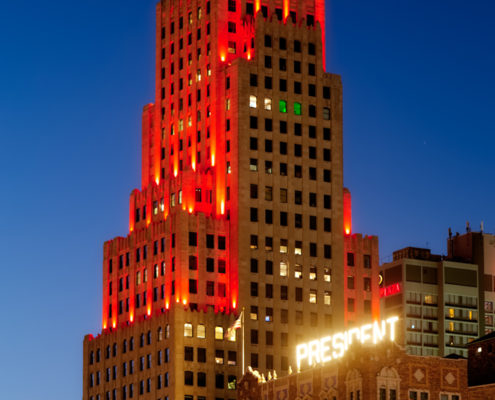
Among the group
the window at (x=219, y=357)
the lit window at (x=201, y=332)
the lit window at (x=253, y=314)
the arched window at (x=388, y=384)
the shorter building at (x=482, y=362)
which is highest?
the lit window at (x=253, y=314)

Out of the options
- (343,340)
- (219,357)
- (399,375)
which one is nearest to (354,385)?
(399,375)

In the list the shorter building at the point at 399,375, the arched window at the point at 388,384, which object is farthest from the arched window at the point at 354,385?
the arched window at the point at 388,384

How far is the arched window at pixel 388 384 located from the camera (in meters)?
149

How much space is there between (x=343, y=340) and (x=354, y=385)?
1106 centimetres

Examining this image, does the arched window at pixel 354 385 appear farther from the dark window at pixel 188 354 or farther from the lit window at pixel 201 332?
the lit window at pixel 201 332

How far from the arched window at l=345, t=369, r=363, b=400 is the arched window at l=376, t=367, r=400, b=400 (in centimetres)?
258

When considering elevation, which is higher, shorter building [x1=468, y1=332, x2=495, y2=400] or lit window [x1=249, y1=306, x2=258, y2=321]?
lit window [x1=249, y1=306, x2=258, y2=321]

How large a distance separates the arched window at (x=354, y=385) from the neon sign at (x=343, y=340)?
10.9 ft

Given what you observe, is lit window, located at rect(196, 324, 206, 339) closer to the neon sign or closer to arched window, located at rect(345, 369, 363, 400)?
the neon sign

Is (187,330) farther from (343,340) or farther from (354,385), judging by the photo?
(354,385)

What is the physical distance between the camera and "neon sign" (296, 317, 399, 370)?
151m

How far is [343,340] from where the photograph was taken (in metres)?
163

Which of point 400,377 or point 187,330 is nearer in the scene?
point 400,377

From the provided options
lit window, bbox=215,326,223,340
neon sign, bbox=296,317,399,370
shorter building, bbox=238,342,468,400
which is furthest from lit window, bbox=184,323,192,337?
shorter building, bbox=238,342,468,400
